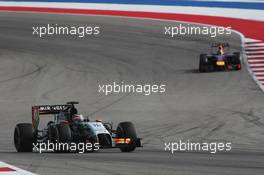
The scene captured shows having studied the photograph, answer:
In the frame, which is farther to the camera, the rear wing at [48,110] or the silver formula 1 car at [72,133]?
the rear wing at [48,110]

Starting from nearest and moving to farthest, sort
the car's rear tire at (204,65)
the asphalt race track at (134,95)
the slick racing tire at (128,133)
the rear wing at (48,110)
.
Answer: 1. the asphalt race track at (134,95)
2. the slick racing tire at (128,133)
3. the rear wing at (48,110)
4. the car's rear tire at (204,65)

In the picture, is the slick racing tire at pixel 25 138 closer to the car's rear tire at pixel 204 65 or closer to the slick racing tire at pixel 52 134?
the slick racing tire at pixel 52 134

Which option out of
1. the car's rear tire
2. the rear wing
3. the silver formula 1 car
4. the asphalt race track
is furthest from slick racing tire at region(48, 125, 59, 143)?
the car's rear tire

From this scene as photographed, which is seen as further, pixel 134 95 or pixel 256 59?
pixel 256 59

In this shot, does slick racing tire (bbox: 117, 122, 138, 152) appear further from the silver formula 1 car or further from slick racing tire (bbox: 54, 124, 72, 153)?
slick racing tire (bbox: 54, 124, 72, 153)

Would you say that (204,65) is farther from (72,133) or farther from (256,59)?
(72,133)

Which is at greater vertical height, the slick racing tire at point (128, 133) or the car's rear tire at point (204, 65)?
the car's rear tire at point (204, 65)

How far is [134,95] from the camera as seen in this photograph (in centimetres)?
2630

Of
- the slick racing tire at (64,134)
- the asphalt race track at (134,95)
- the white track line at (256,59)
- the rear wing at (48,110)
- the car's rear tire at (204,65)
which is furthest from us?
the car's rear tire at (204,65)

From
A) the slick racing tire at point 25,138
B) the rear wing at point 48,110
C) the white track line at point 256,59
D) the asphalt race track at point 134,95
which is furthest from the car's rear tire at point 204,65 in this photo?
the slick racing tire at point 25,138

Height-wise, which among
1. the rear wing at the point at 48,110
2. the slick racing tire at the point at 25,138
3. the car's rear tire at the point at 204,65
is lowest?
the slick racing tire at the point at 25,138

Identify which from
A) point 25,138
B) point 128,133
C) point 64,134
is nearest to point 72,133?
point 64,134

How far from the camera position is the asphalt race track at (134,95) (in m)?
13.2

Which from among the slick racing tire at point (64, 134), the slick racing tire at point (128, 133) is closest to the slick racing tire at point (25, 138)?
the slick racing tire at point (64, 134)
